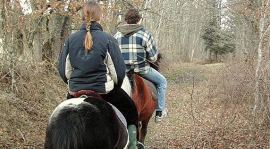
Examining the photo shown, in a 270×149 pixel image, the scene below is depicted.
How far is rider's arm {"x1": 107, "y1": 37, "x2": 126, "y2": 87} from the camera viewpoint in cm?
476

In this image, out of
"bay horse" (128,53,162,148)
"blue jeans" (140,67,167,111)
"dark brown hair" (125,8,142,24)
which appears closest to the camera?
"bay horse" (128,53,162,148)

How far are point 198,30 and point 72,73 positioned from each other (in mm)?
53505

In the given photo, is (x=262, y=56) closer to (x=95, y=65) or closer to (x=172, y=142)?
(x=172, y=142)

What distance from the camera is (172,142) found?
8.95 meters

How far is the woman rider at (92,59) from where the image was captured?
464 centimetres

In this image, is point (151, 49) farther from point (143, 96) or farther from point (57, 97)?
point (57, 97)

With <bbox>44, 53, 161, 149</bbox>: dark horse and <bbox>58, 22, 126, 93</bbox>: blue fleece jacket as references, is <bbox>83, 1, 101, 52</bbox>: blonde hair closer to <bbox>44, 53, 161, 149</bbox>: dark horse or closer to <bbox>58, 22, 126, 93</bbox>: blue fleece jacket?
<bbox>58, 22, 126, 93</bbox>: blue fleece jacket

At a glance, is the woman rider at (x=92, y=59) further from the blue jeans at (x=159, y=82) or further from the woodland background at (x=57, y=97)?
the woodland background at (x=57, y=97)

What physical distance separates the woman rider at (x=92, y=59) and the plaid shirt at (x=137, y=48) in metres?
1.76

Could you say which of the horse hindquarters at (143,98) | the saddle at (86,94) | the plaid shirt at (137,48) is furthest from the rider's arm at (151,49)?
the saddle at (86,94)

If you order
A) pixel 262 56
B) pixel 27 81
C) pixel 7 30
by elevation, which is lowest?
pixel 27 81

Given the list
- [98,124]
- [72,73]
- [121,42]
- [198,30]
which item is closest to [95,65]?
[72,73]

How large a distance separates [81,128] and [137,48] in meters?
2.77

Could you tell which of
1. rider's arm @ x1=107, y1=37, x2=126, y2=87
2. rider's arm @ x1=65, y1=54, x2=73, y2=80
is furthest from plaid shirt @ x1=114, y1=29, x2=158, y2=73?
rider's arm @ x1=65, y1=54, x2=73, y2=80
